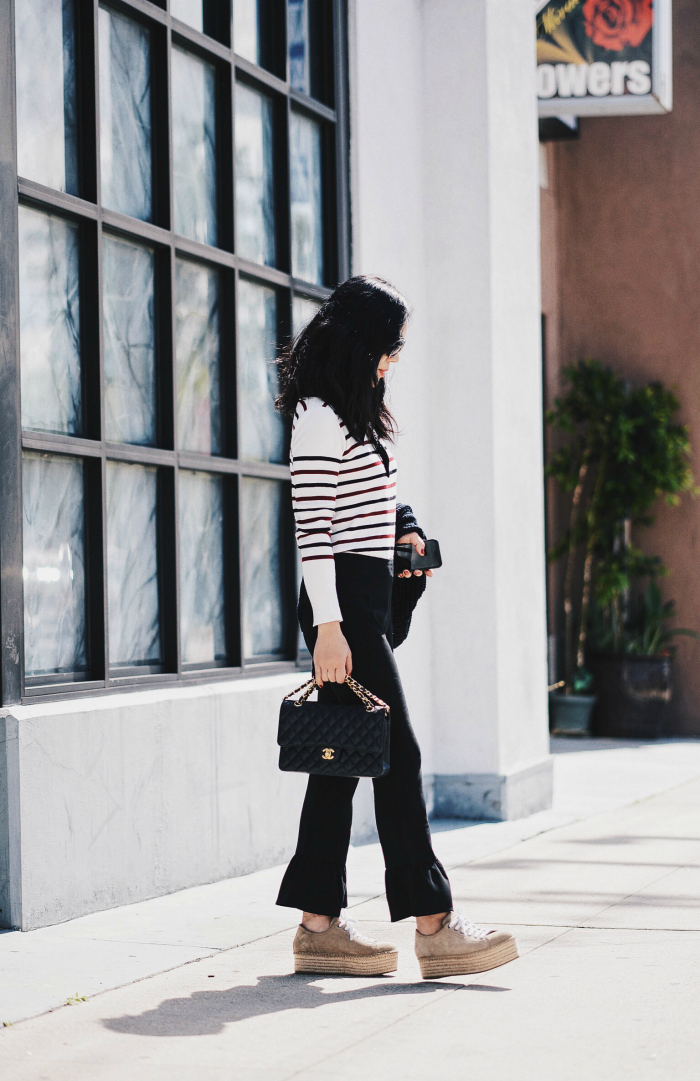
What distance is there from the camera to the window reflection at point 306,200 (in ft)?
20.9

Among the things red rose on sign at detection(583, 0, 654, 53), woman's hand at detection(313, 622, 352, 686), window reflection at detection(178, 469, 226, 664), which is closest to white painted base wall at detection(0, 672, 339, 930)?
window reflection at detection(178, 469, 226, 664)

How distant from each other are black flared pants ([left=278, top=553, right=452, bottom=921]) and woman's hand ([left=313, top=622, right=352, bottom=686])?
9 cm

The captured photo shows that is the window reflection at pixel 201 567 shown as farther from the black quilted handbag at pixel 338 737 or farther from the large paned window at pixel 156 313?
the black quilted handbag at pixel 338 737

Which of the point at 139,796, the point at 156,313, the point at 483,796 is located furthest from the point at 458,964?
the point at 483,796

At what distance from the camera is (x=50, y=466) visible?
473 centimetres

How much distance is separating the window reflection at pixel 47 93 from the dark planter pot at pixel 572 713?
7.21 m

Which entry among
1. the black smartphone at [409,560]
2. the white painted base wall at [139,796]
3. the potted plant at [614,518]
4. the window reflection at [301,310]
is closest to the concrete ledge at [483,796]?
the white painted base wall at [139,796]

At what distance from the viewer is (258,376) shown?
241 inches

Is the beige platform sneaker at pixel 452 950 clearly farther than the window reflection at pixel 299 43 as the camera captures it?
No

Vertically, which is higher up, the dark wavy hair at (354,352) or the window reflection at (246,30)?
the window reflection at (246,30)

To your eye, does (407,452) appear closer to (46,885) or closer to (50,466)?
(50,466)

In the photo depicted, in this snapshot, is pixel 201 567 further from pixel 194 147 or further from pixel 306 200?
pixel 306 200

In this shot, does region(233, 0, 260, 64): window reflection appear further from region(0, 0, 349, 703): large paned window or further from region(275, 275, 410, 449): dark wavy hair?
region(275, 275, 410, 449): dark wavy hair

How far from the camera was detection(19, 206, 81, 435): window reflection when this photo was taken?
4.64 metres
